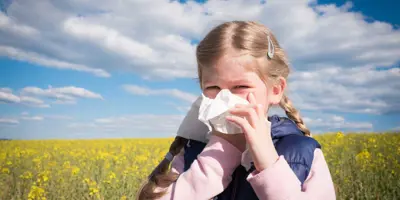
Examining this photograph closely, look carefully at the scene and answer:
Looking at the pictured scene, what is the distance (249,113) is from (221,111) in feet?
0.48

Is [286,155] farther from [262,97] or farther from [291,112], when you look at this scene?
[291,112]

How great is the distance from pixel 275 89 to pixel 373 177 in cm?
337

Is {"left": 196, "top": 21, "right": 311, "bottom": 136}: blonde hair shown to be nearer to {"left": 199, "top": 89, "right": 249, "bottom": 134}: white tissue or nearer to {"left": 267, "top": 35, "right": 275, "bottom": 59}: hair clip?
{"left": 267, "top": 35, "right": 275, "bottom": 59}: hair clip

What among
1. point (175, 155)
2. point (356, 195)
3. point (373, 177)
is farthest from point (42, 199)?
point (373, 177)

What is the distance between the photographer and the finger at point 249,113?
3.91 ft

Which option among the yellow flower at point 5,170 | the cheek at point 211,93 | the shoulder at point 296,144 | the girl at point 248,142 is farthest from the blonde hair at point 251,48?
the yellow flower at point 5,170

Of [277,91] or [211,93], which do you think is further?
[277,91]

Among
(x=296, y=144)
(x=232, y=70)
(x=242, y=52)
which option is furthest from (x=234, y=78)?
(x=296, y=144)

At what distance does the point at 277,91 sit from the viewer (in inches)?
62.3

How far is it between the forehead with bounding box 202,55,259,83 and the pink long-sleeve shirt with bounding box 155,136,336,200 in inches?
10.0

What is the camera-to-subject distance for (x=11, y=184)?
4730 mm

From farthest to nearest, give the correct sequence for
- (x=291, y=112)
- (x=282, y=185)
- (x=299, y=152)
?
(x=291, y=112), (x=299, y=152), (x=282, y=185)

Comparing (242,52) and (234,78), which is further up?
(242,52)

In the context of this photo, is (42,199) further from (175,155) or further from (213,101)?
(213,101)
